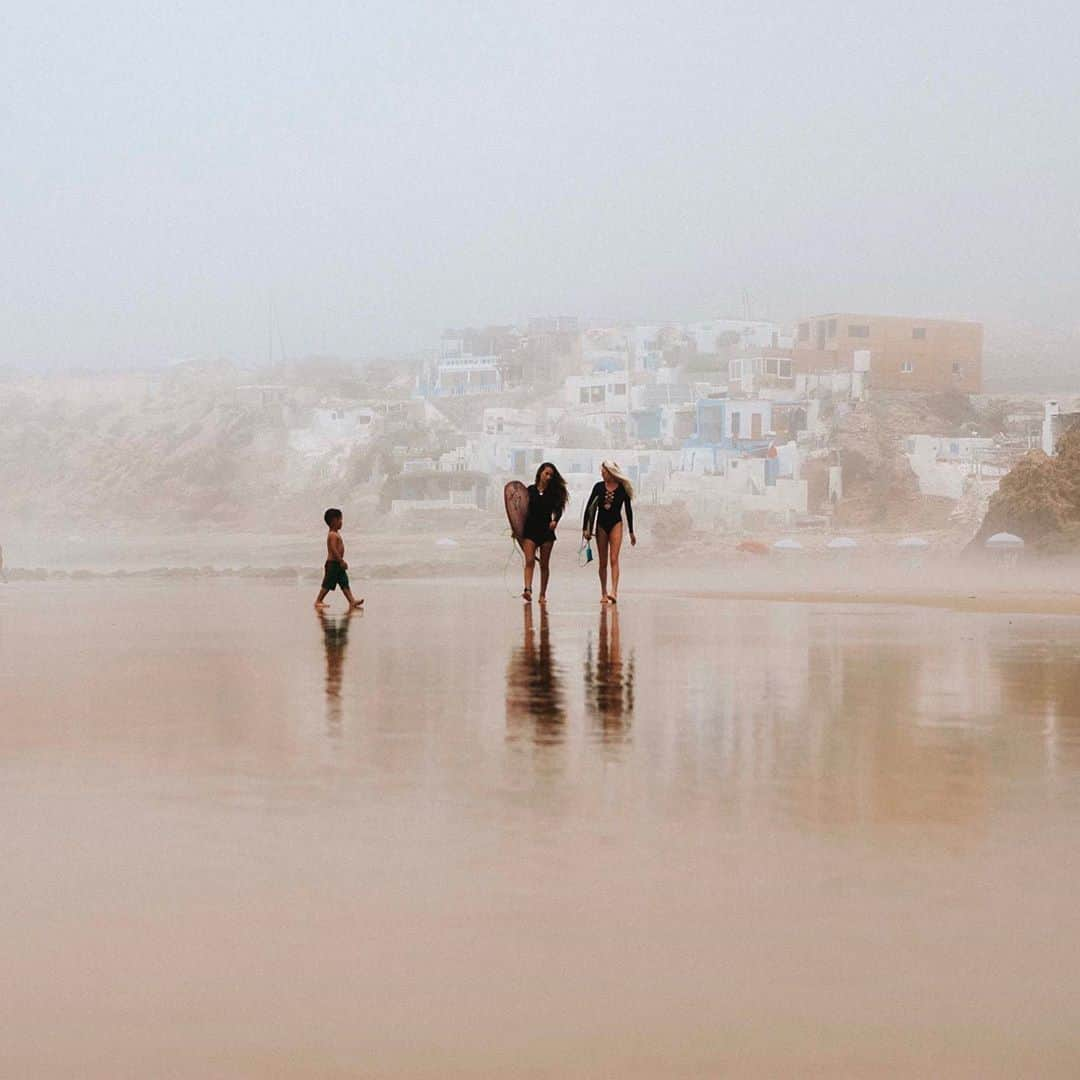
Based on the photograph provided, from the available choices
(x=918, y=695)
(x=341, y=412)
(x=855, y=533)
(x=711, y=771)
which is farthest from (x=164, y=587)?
(x=341, y=412)

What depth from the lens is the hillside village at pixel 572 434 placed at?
Result: 10131cm

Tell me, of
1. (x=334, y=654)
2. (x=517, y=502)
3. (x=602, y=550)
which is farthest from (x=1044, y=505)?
(x=334, y=654)

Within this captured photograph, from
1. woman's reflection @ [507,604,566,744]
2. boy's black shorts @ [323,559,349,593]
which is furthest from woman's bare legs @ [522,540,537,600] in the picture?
woman's reflection @ [507,604,566,744]

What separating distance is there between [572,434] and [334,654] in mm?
102257

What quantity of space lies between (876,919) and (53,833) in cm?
265

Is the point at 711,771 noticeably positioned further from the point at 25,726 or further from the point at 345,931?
the point at 25,726

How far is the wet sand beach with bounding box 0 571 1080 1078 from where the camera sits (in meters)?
3.28

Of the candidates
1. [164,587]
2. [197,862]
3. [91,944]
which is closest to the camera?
[91,944]

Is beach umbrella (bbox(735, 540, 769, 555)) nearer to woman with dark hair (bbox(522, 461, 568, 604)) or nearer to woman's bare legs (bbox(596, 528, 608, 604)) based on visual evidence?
woman's bare legs (bbox(596, 528, 608, 604))

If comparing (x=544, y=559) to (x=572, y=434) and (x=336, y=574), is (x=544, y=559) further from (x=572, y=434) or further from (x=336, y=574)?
(x=572, y=434)

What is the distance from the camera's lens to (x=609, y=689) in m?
10.1

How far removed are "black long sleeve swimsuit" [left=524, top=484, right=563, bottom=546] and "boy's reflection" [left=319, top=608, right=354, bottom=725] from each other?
2.40 m

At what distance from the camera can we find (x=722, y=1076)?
10.1ft

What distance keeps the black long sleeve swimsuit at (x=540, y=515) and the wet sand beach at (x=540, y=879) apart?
→ 9427mm
